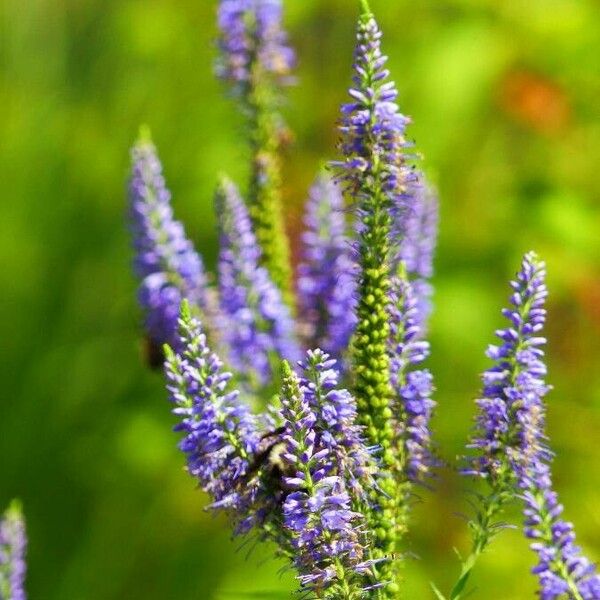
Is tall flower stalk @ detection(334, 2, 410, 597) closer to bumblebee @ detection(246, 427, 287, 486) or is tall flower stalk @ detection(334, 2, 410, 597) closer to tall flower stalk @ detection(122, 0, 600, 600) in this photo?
tall flower stalk @ detection(122, 0, 600, 600)

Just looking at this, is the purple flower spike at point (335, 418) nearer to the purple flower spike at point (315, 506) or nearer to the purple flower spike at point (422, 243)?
the purple flower spike at point (315, 506)

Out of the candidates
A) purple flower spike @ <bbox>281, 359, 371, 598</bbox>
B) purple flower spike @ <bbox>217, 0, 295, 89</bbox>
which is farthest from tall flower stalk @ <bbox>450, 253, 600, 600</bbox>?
purple flower spike @ <bbox>217, 0, 295, 89</bbox>

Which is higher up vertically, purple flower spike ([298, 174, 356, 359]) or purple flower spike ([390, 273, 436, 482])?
purple flower spike ([298, 174, 356, 359])

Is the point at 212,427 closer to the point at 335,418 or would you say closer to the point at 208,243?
the point at 335,418

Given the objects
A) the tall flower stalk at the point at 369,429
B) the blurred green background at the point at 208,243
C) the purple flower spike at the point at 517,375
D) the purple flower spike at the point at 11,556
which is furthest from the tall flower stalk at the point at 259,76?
the blurred green background at the point at 208,243

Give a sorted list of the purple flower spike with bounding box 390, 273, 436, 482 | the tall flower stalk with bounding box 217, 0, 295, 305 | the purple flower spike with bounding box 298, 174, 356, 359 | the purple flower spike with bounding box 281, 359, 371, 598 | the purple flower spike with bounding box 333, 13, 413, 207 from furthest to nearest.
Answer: the tall flower stalk with bounding box 217, 0, 295, 305 < the purple flower spike with bounding box 298, 174, 356, 359 < the purple flower spike with bounding box 390, 273, 436, 482 < the purple flower spike with bounding box 333, 13, 413, 207 < the purple flower spike with bounding box 281, 359, 371, 598

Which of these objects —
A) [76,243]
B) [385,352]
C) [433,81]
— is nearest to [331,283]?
[385,352]

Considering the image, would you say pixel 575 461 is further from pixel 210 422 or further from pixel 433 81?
pixel 210 422
